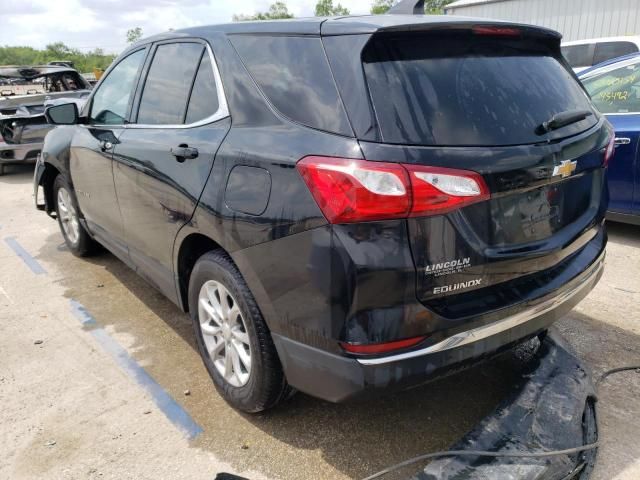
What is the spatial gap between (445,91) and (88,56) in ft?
337

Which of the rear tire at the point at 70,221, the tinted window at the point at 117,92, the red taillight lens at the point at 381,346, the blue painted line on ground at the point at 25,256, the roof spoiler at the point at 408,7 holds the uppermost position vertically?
the roof spoiler at the point at 408,7

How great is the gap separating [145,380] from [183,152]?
1.31 metres

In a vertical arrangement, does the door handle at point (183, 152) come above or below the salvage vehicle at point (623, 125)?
above

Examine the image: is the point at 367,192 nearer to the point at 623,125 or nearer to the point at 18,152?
the point at 623,125

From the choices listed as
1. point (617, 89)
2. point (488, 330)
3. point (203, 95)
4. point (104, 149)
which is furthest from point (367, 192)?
point (617, 89)

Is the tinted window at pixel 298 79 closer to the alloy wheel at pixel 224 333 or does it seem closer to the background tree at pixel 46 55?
the alloy wheel at pixel 224 333

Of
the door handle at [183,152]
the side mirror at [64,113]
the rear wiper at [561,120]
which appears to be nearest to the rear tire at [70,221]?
the side mirror at [64,113]

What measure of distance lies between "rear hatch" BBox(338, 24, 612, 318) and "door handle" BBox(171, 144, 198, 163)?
1027 mm

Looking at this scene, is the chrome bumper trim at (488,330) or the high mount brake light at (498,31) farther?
the high mount brake light at (498,31)

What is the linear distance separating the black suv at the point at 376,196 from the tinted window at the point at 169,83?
5cm

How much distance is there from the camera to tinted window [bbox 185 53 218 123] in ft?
8.89

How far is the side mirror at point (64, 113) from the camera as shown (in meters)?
4.13

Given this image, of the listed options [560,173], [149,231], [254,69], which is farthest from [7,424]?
[560,173]

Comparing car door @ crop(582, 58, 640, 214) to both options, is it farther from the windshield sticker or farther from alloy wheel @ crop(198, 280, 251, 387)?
alloy wheel @ crop(198, 280, 251, 387)
